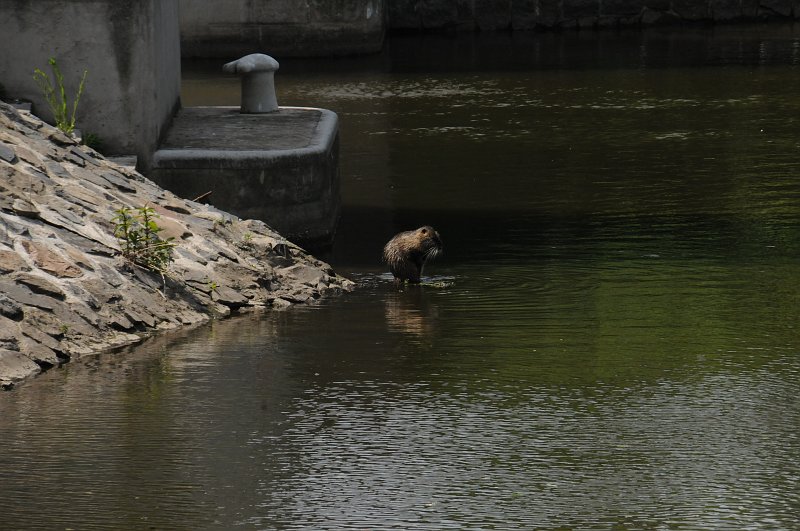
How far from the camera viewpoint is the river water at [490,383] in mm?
7453

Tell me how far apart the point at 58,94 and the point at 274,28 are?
15940 mm

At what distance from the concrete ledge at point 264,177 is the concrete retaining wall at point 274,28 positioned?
Answer: 14763 millimetres

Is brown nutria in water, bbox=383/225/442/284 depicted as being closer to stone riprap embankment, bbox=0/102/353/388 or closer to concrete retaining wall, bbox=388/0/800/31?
stone riprap embankment, bbox=0/102/353/388

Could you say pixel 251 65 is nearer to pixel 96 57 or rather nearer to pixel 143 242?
pixel 96 57

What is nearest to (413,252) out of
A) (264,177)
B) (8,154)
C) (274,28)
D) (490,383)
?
(264,177)

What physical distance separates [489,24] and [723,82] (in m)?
10.6

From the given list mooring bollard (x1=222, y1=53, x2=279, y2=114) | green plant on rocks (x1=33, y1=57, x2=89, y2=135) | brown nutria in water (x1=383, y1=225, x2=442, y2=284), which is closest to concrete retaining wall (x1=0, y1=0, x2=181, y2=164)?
green plant on rocks (x1=33, y1=57, x2=89, y2=135)

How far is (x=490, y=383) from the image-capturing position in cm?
940

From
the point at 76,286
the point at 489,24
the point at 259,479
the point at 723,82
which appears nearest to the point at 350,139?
the point at 723,82

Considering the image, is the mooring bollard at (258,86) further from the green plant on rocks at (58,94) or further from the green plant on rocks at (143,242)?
the green plant on rocks at (143,242)

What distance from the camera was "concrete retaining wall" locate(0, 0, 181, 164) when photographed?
13906 millimetres

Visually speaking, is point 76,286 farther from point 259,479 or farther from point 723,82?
point 723,82

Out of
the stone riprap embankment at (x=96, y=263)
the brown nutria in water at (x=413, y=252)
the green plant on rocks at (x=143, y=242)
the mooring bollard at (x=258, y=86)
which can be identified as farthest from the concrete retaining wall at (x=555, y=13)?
the green plant on rocks at (x=143, y=242)

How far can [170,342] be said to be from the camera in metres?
10.5
